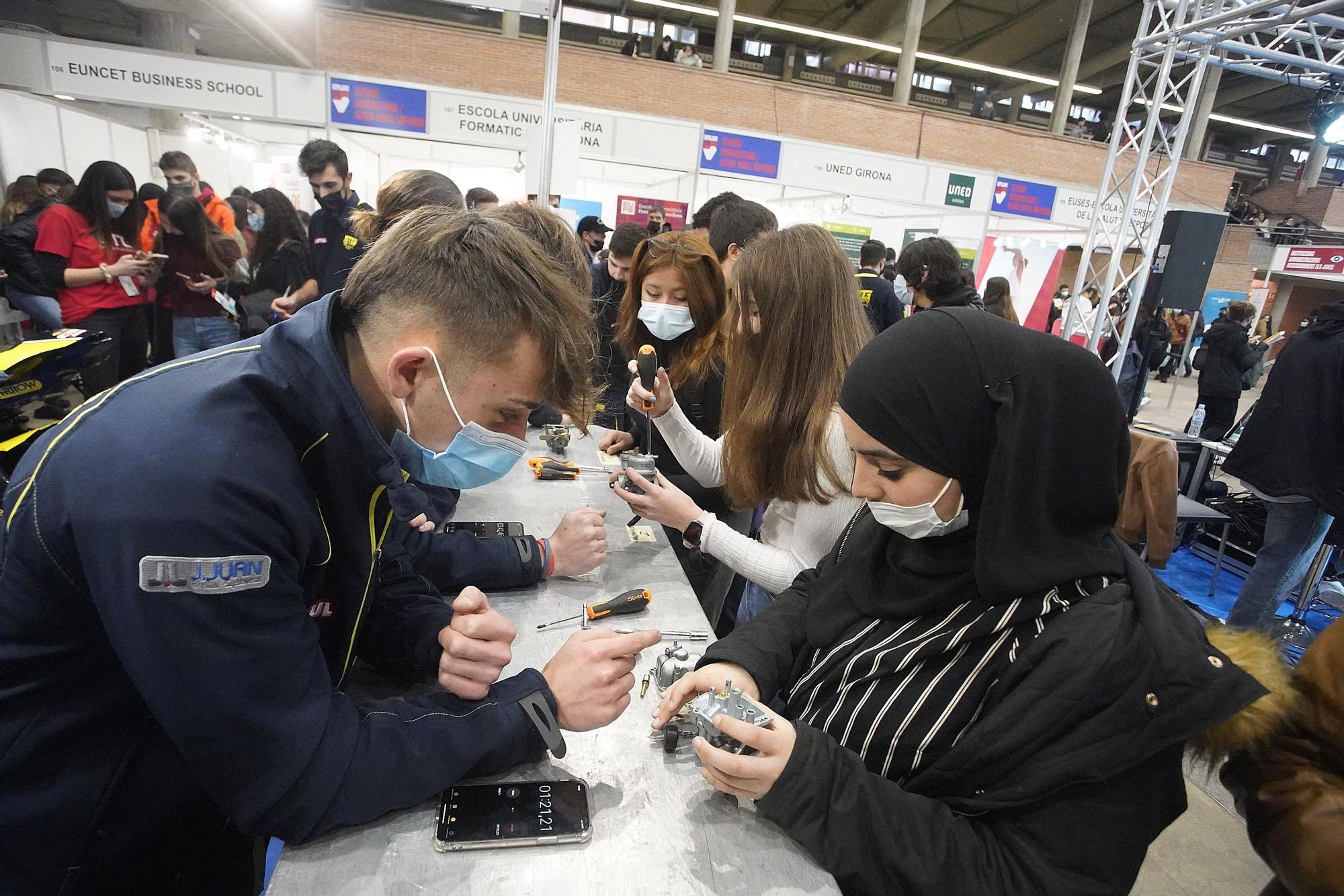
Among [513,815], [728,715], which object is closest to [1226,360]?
[728,715]

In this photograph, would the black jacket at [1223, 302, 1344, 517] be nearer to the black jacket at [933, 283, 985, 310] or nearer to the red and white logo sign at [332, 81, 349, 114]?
the black jacket at [933, 283, 985, 310]

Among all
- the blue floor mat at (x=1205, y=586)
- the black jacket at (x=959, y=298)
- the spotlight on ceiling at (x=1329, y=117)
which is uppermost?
the spotlight on ceiling at (x=1329, y=117)

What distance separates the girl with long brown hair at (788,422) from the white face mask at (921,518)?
467mm

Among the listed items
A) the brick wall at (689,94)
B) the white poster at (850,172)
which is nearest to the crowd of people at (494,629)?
the white poster at (850,172)

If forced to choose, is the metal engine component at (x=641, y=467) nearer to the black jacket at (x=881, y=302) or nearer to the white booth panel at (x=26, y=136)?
the black jacket at (x=881, y=302)

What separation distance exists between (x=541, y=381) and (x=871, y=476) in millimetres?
576

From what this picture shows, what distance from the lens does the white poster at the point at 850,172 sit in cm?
859

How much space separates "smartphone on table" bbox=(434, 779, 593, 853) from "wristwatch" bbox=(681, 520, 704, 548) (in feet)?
2.72

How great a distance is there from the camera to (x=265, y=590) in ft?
2.68

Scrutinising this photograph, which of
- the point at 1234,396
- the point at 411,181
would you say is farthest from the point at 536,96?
the point at 1234,396

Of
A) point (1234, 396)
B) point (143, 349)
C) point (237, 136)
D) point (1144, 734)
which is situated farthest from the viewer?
point (237, 136)

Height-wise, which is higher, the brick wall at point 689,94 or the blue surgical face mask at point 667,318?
the brick wall at point 689,94

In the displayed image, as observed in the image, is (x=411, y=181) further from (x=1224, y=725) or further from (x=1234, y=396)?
(x=1234, y=396)

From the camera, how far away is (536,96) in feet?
33.2
